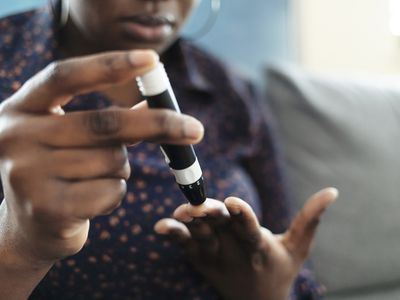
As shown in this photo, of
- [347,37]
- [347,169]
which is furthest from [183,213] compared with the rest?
[347,37]

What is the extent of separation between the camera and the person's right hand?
1.19ft

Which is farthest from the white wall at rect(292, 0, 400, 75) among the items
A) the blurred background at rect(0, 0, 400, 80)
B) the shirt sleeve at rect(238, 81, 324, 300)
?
the shirt sleeve at rect(238, 81, 324, 300)

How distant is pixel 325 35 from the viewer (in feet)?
4.76

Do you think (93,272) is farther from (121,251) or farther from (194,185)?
(194,185)

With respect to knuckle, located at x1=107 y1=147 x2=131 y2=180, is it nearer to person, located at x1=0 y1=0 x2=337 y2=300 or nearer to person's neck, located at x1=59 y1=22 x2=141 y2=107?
person, located at x1=0 y1=0 x2=337 y2=300

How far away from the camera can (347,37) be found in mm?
1483

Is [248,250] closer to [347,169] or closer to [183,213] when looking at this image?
[183,213]

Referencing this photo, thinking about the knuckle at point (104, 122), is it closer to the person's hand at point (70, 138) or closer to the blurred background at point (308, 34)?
the person's hand at point (70, 138)

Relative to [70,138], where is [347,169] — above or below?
below

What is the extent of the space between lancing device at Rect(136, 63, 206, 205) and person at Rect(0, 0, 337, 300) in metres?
0.01

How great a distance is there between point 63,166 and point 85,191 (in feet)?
0.09

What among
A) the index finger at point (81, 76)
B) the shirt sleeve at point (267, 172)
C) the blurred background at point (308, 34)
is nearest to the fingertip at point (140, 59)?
Answer: the index finger at point (81, 76)

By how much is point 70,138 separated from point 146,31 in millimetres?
374

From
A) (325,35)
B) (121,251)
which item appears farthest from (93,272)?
(325,35)
